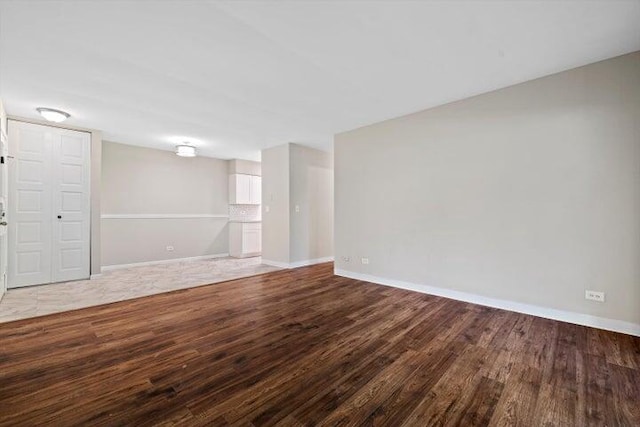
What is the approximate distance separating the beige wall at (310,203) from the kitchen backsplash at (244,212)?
8.04 feet

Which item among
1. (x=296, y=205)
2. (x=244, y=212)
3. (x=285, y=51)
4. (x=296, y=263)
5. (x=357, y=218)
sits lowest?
(x=296, y=263)

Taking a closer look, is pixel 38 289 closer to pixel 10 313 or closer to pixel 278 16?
pixel 10 313

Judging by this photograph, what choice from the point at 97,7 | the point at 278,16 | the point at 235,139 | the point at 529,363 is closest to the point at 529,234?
the point at 529,363

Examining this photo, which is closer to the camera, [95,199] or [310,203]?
[95,199]

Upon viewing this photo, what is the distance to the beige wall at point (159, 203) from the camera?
217 inches

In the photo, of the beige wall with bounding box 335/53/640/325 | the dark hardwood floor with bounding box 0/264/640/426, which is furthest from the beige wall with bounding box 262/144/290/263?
the dark hardwood floor with bounding box 0/264/640/426

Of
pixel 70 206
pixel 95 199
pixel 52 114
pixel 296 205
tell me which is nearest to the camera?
pixel 52 114

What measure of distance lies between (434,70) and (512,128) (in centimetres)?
121

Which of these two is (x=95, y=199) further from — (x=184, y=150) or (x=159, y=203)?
(x=184, y=150)

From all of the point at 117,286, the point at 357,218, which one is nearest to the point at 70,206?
the point at 117,286

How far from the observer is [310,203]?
597cm

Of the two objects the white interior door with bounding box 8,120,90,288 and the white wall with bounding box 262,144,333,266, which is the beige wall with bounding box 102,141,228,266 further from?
the white wall with bounding box 262,144,333,266

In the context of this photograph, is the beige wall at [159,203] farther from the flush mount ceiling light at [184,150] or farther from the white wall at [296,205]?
the white wall at [296,205]

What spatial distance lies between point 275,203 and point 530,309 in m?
4.55
